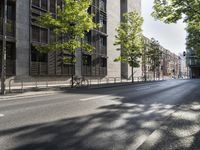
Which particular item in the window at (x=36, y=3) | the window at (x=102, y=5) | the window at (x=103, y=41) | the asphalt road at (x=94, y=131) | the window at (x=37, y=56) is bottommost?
the asphalt road at (x=94, y=131)

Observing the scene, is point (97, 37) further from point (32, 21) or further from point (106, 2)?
point (32, 21)

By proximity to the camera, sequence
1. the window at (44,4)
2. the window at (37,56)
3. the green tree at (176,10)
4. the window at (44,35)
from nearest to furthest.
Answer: the green tree at (176,10), the window at (37,56), the window at (44,35), the window at (44,4)

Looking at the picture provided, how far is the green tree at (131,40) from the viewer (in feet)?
143

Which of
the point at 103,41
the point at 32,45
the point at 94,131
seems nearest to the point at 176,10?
the point at 32,45

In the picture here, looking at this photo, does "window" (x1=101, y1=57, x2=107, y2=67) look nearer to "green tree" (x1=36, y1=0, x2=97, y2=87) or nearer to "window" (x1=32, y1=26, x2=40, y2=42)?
"window" (x1=32, y1=26, x2=40, y2=42)

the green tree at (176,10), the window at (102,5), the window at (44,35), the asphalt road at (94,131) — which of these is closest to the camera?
the asphalt road at (94,131)

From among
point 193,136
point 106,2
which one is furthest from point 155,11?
point 106,2

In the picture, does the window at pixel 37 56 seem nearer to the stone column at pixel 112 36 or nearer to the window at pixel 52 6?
the window at pixel 52 6

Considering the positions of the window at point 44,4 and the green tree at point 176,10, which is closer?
the green tree at point 176,10

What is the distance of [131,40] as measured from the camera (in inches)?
1756

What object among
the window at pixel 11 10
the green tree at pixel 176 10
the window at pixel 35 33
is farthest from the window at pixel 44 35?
the green tree at pixel 176 10

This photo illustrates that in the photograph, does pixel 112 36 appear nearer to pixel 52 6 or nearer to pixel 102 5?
pixel 102 5

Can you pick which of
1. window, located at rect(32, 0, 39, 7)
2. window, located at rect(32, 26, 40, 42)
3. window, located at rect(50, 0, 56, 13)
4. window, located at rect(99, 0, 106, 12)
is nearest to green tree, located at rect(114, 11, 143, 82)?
window, located at rect(99, 0, 106, 12)

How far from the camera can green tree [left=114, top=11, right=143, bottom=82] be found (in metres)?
43.7
